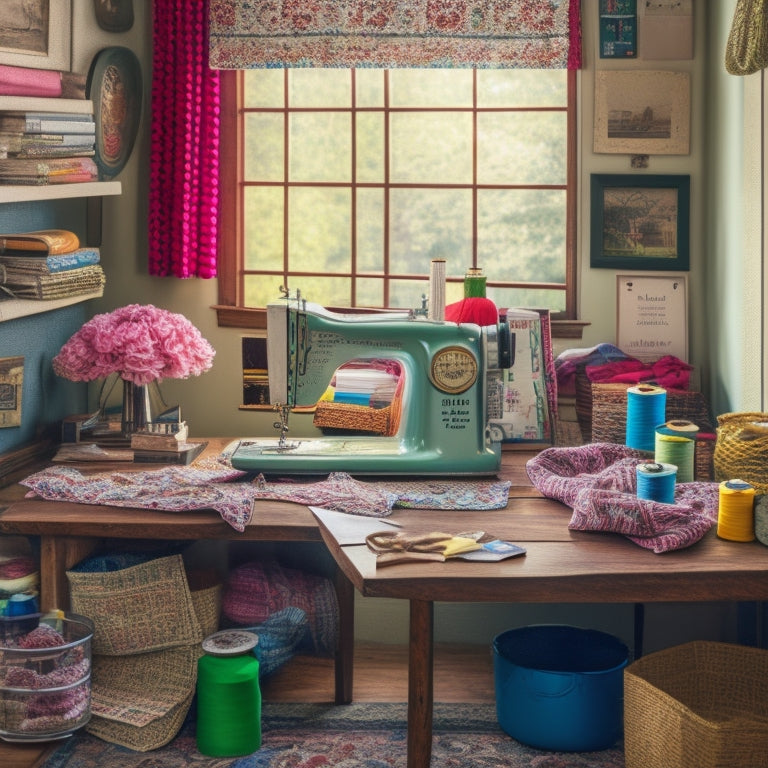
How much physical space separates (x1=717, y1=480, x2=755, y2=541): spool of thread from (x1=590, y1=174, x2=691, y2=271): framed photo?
1.54m

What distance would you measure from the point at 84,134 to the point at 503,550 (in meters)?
1.97

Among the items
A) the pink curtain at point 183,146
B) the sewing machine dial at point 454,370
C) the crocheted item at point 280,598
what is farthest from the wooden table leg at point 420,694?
the pink curtain at point 183,146

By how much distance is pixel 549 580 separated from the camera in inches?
99.5

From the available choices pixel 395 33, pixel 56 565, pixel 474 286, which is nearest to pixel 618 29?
pixel 395 33

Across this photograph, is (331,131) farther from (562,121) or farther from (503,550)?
(503,550)

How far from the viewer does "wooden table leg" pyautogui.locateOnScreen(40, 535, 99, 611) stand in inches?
121

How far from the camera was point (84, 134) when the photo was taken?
3770mm

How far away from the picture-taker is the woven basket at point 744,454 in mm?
2924

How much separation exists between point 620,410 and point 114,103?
192 centimetres

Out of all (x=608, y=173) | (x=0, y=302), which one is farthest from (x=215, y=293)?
(x=608, y=173)

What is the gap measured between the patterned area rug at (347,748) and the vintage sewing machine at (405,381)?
0.68 meters

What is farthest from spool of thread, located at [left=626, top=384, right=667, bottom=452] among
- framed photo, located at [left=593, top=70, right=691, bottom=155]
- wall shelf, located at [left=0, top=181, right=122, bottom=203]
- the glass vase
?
wall shelf, located at [left=0, top=181, right=122, bottom=203]

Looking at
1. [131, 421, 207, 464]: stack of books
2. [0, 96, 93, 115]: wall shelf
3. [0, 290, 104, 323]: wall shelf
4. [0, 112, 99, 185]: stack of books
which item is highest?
[0, 96, 93, 115]: wall shelf

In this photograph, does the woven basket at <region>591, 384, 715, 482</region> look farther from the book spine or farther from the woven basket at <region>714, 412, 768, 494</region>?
the book spine
